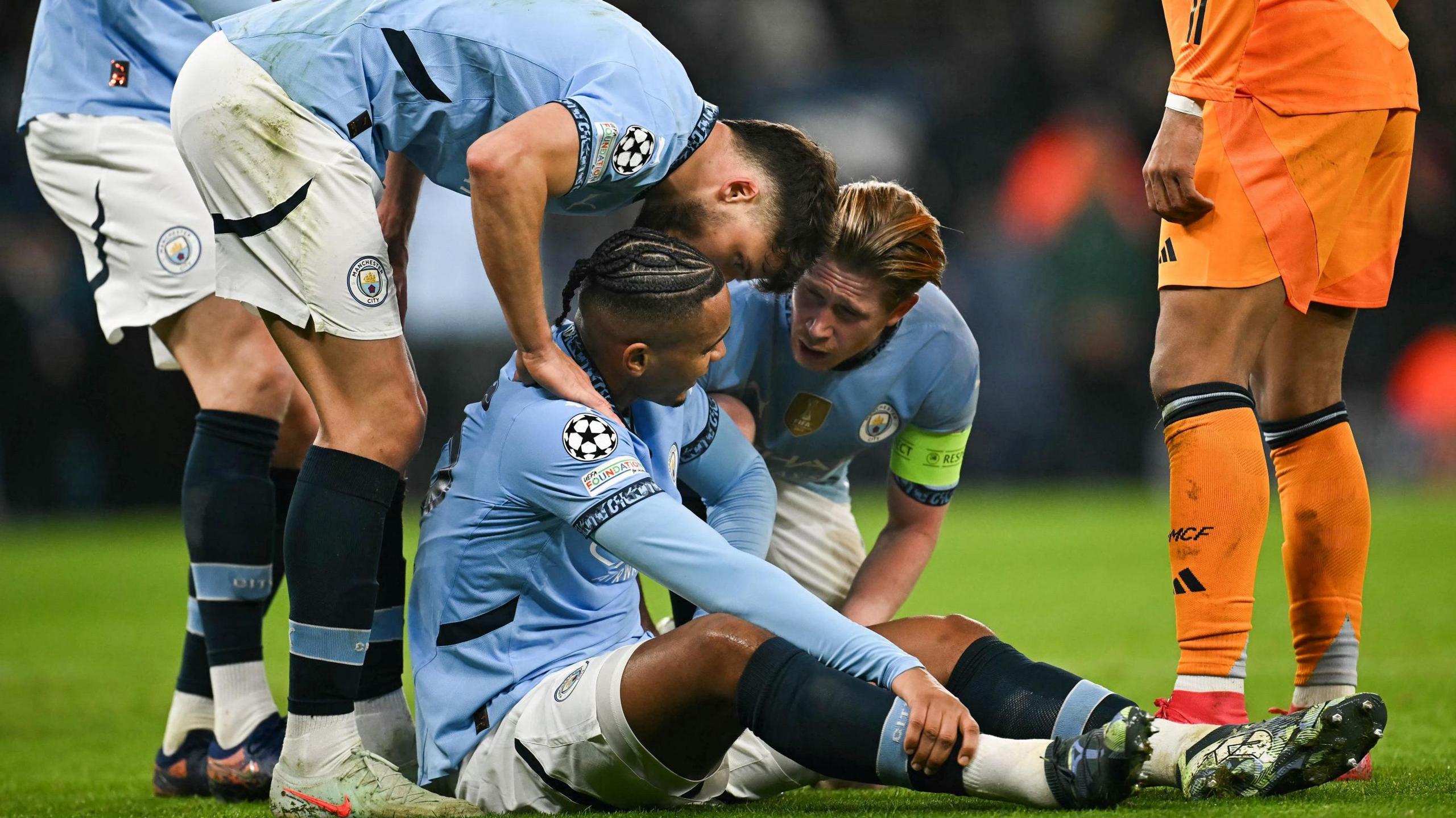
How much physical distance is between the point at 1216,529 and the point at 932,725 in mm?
842

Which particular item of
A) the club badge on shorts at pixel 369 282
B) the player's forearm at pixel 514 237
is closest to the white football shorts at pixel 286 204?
the club badge on shorts at pixel 369 282

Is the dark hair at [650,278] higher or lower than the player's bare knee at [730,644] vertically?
higher

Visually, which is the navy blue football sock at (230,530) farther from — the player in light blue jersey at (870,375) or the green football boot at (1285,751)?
the green football boot at (1285,751)

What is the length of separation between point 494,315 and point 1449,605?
755cm

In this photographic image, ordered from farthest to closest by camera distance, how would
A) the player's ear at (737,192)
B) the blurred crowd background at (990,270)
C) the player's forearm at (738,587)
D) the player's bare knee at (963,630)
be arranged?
1. the blurred crowd background at (990,270)
2. the player's ear at (737,192)
3. the player's bare knee at (963,630)
4. the player's forearm at (738,587)

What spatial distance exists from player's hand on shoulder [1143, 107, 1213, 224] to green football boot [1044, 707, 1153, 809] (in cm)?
103

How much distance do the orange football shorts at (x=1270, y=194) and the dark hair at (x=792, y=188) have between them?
0.69 metres

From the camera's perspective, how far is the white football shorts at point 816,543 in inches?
154

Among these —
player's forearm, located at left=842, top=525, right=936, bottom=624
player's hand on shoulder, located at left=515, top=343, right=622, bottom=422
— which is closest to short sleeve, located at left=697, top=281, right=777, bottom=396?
player's forearm, located at left=842, top=525, right=936, bottom=624

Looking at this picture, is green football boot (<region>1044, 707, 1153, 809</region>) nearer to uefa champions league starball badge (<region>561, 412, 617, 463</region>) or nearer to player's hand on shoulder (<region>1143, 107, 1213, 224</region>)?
uefa champions league starball badge (<region>561, 412, 617, 463</region>)

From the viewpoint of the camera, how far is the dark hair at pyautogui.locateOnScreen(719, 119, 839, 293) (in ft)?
9.99

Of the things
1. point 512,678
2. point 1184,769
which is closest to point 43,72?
point 512,678

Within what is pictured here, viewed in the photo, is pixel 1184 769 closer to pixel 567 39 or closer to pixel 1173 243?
pixel 1173 243

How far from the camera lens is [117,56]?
3.60 m
